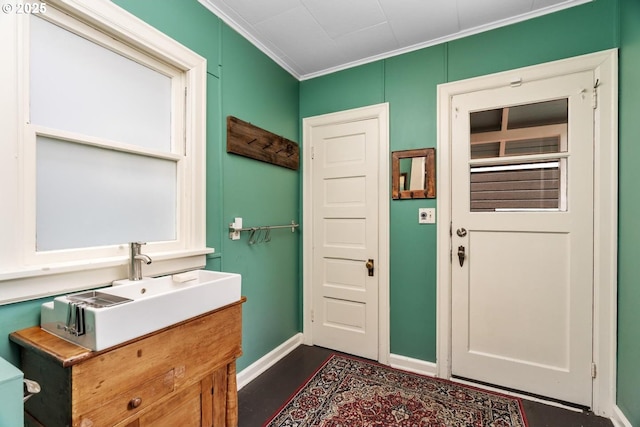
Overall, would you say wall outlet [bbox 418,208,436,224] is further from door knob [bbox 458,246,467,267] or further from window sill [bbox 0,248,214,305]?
window sill [bbox 0,248,214,305]

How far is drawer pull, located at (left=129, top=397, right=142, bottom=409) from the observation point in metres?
1.06

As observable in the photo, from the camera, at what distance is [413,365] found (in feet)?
7.56

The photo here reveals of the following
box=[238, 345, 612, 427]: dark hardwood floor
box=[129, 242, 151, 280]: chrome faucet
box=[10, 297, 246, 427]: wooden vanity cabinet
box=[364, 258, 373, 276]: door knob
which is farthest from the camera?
box=[364, 258, 373, 276]: door knob

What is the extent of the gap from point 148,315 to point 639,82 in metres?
2.62

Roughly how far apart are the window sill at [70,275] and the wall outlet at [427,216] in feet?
5.66

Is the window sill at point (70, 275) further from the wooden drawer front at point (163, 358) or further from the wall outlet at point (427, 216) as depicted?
the wall outlet at point (427, 216)

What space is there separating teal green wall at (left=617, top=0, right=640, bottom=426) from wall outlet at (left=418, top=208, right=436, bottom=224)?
1.04 meters

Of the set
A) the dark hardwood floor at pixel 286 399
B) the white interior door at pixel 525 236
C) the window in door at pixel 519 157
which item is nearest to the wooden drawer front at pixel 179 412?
the dark hardwood floor at pixel 286 399

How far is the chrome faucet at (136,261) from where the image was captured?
1.40m

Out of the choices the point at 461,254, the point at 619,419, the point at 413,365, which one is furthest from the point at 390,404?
the point at 619,419

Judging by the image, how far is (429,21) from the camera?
2.03 metres

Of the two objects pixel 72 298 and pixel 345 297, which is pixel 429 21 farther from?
pixel 72 298

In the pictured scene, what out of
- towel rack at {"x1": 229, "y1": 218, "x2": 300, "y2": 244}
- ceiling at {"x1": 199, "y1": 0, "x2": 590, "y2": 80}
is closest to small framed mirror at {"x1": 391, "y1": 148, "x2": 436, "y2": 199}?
ceiling at {"x1": 199, "y1": 0, "x2": 590, "y2": 80}

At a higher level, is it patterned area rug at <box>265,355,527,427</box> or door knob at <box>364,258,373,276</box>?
door knob at <box>364,258,373,276</box>
